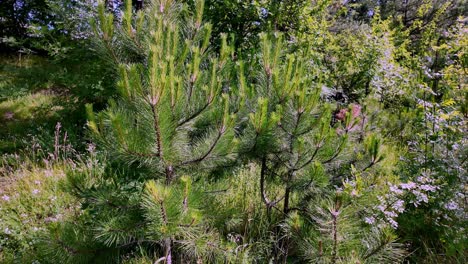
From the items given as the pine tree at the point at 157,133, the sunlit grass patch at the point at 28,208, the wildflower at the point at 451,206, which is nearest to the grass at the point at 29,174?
the sunlit grass patch at the point at 28,208

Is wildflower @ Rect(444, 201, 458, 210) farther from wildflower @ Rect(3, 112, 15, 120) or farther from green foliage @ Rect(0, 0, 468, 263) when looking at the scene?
wildflower @ Rect(3, 112, 15, 120)

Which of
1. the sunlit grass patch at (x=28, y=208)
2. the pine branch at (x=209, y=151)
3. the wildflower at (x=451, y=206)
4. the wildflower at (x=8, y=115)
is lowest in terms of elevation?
the sunlit grass patch at (x=28, y=208)

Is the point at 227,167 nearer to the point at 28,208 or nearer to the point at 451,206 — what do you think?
the point at 451,206

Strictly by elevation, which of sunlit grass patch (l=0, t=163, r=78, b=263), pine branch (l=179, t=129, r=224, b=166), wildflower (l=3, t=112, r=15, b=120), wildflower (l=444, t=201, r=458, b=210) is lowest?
sunlit grass patch (l=0, t=163, r=78, b=263)

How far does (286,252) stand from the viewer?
2420 millimetres

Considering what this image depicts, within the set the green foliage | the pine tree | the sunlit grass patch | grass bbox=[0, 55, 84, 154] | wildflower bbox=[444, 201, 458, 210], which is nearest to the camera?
the pine tree

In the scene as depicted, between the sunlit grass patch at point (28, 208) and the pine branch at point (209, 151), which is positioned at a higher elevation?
the pine branch at point (209, 151)

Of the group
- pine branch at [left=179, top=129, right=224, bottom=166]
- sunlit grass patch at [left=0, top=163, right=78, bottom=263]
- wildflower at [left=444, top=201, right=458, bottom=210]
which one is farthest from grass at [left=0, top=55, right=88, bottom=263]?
wildflower at [left=444, top=201, right=458, bottom=210]

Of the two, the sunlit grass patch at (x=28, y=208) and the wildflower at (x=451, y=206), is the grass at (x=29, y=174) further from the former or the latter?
the wildflower at (x=451, y=206)

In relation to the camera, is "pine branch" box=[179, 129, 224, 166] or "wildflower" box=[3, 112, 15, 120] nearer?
"pine branch" box=[179, 129, 224, 166]

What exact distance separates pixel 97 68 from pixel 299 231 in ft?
11.2

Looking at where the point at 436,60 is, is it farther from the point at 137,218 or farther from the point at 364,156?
the point at 137,218

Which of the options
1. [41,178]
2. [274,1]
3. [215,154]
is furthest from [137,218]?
[274,1]

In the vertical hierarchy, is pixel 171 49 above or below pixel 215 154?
above
